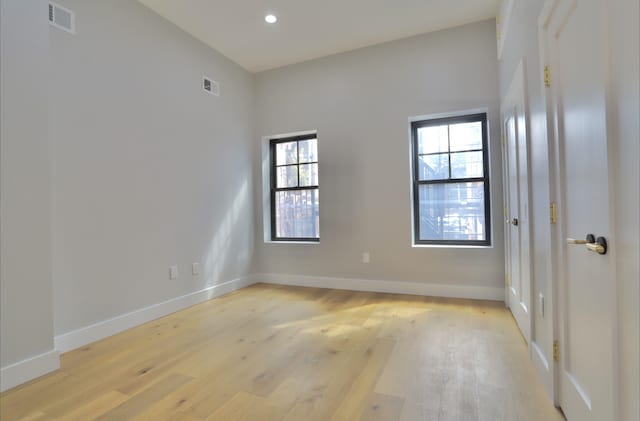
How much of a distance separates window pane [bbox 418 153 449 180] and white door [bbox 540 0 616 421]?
6.76 ft

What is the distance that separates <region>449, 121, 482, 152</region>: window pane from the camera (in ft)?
11.5

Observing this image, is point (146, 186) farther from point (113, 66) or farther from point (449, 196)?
point (449, 196)

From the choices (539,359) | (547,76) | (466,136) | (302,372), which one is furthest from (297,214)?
(547,76)

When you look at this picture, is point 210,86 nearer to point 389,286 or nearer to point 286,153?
point 286,153

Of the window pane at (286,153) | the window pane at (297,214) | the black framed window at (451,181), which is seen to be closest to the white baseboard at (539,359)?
the black framed window at (451,181)

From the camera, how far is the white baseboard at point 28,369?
70.9 inches

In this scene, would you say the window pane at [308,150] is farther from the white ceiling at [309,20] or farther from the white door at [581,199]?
the white door at [581,199]

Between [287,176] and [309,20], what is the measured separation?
6.53ft

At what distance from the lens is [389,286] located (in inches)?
147

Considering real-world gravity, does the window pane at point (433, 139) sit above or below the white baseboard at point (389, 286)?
above

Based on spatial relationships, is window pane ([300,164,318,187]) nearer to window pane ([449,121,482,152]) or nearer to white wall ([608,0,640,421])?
window pane ([449,121,482,152])

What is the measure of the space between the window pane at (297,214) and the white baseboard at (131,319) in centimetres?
111

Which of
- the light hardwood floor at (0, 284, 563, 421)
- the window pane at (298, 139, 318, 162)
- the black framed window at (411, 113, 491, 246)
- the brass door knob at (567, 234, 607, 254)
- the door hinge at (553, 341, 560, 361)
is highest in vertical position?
the window pane at (298, 139, 318, 162)

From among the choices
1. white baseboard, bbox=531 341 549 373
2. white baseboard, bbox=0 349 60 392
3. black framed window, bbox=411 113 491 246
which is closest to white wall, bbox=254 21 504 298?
black framed window, bbox=411 113 491 246
